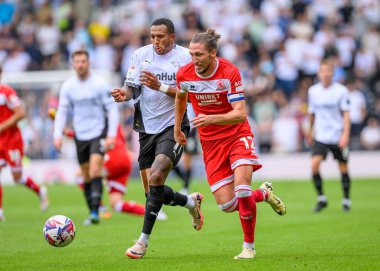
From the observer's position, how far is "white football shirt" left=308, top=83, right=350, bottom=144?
1683 cm

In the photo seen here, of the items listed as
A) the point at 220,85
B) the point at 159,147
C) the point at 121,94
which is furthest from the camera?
the point at 159,147

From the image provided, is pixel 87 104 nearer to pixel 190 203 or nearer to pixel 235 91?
pixel 190 203

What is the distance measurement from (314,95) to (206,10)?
14428mm

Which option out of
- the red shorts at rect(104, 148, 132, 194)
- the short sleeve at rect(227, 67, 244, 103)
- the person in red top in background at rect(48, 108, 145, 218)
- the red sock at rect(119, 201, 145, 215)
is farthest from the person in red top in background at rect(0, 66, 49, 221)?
the short sleeve at rect(227, 67, 244, 103)

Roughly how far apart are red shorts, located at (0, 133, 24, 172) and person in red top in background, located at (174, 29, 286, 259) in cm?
644

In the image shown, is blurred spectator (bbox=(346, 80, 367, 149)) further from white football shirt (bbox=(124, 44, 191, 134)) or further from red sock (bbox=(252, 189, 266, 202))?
white football shirt (bbox=(124, 44, 191, 134))

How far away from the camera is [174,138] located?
10508mm

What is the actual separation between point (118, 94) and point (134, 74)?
579 mm

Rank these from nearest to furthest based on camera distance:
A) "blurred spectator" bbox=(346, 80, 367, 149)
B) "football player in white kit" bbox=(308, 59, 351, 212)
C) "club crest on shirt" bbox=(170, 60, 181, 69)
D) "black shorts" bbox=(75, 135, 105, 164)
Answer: "club crest on shirt" bbox=(170, 60, 181, 69) → "black shorts" bbox=(75, 135, 105, 164) → "football player in white kit" bbox=(308, 59, 351, 212) → "blurred spectator" bbox=(346, 80, 367, 149)

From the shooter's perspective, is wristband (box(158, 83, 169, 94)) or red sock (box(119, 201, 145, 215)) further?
red sock (box(119, 201, 145, 215))

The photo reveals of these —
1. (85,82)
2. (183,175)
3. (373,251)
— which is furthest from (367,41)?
(373,251)

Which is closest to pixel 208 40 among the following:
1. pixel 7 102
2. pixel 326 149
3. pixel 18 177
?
pixel 7 102

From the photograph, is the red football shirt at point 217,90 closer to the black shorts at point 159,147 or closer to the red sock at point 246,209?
the black shorts at point 159,147

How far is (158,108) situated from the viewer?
1088cm
